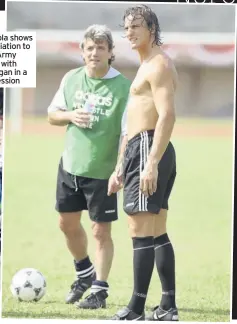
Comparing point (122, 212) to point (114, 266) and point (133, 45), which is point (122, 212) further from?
point (133, 45)

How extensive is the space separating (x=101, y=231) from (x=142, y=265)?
536 millimetres

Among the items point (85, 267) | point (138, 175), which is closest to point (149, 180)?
point (138, 175)

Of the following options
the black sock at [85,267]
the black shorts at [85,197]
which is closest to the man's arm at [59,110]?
the black shorts at [85,197]

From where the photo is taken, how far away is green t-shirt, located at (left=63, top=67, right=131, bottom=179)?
609 centimetres

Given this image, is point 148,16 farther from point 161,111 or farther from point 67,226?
point 67,226

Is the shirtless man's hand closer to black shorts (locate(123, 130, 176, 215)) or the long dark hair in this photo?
black shorts (locate(123, 130, 176, 215))

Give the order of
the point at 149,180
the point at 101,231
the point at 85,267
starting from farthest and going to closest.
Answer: the point at 85,267, the point at 101,231, the point at 149,180

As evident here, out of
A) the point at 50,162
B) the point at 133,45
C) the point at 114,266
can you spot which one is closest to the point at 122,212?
the point at 114,266

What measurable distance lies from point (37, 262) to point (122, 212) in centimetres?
86

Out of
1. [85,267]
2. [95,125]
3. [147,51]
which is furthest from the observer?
[85,267]
